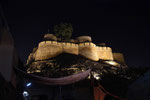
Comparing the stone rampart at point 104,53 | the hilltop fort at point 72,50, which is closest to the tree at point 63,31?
the hilltop fort at point 72,50

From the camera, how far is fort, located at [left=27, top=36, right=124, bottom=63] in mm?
26000

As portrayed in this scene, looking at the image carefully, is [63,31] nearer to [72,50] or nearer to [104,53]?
[72,50]

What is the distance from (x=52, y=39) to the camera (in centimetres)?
2859

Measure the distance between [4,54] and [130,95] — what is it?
12.4ft

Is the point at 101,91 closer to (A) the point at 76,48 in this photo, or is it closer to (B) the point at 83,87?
(B) the point at 83,87

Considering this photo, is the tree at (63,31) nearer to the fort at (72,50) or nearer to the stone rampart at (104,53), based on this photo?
the fort at (72,50)

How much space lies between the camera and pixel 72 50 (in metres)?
28.1

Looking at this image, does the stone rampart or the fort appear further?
the stone rampart

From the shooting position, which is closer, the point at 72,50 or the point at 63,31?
the point at 72,50

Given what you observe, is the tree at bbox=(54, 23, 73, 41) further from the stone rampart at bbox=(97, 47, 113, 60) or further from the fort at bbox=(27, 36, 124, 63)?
the stone rampart at bbox=(97, 47, 113, 60)

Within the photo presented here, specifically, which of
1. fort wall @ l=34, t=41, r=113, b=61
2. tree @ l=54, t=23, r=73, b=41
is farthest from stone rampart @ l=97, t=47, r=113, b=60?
tree @ l=54, t=23, r=73, b=41

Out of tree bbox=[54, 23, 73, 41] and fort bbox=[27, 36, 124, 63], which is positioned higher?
tree bbox=[54, 23, 73, 41]

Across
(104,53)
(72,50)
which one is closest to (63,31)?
(72,50)

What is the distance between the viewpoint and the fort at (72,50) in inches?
1024
